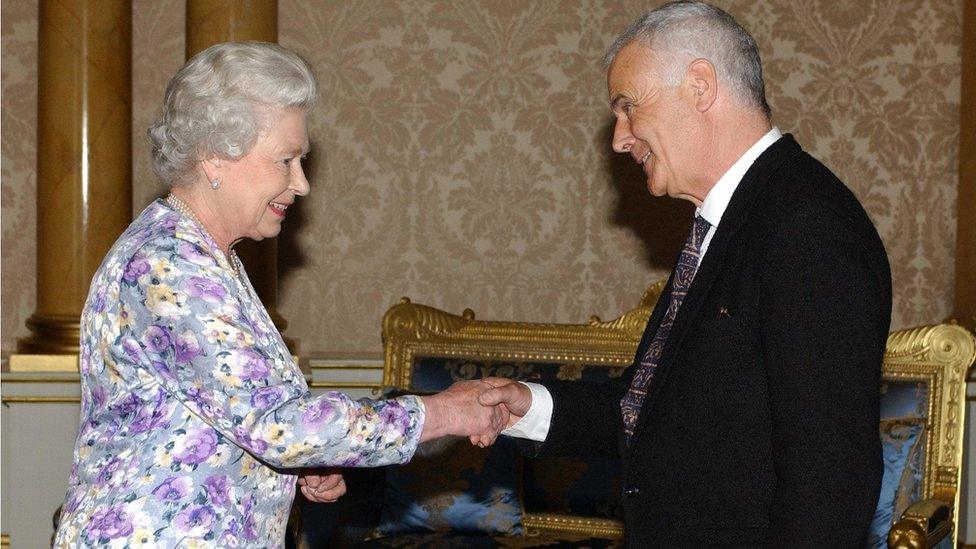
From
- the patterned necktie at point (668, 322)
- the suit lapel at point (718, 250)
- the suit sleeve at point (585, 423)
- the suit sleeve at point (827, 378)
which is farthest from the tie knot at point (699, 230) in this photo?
the suit sleeve at point (585, 423)

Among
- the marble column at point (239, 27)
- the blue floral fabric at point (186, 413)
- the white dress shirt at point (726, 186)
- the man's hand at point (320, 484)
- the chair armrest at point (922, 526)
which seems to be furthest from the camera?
the marble column at point (239, 27)

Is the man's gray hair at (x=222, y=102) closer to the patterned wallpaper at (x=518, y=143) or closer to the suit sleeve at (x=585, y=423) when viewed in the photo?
the suit sleeve at (x=585, y=423)

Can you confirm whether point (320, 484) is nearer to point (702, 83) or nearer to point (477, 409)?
point (477, 409)

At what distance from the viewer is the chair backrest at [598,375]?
3.59m

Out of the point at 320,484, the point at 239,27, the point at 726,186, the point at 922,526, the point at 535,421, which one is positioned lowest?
the point at 922,526

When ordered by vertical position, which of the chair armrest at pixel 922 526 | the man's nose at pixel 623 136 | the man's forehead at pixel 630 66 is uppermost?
the man's forehead at pixel 630 66

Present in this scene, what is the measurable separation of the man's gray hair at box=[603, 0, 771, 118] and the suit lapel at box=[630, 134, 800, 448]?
14 centimetres

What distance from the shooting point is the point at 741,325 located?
74.9 inches

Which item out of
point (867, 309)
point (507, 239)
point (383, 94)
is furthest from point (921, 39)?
point (867, 309)

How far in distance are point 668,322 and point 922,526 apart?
1460 millimetres

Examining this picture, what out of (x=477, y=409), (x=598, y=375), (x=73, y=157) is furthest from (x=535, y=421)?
(x=73, y=157)

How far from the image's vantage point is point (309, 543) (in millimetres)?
3598

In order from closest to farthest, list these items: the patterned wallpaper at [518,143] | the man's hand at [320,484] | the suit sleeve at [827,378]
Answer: the suit sleeve at [827,378], the man's hand at [320,484], the patterned wallpaper at [518,143]

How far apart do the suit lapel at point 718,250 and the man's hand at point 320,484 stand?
760 mm
